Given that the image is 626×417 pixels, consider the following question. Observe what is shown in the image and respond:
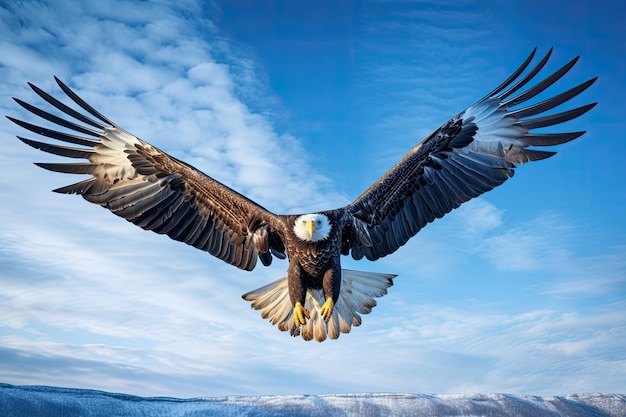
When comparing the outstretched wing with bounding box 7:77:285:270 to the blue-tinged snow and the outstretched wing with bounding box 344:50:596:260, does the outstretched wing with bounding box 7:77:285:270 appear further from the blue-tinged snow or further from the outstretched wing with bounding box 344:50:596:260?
the blue-tinged snow

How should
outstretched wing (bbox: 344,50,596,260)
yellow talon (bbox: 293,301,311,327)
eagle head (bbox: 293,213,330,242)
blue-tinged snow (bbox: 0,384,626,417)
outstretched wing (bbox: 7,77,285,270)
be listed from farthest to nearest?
outstretched wing (bbox: 7,77,285,270)
outstretched wing (bbox: 344,50,596,260)
yellow talon (bbox: 293,301,311,327)
eagle head (bbox: 293,213,330,242)
blue-tinged snow (bbox: 0,384,626,417)

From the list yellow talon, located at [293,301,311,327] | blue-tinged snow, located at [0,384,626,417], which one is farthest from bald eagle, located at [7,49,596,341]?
Result: blue-tinged snow, located at [0,384,626,417]

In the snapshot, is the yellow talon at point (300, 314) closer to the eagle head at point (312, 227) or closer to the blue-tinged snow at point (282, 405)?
the eagle head at point (312, 227)

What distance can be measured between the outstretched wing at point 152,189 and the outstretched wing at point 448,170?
93 centimetres

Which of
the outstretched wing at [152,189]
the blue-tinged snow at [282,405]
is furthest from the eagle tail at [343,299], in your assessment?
the blue-tinged snow at [282,405]

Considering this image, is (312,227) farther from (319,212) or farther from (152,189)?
(152,189)

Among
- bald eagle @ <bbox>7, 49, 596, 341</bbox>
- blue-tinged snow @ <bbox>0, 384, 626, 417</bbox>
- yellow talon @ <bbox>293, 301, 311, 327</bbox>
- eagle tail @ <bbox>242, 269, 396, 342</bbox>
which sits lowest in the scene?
blue-tinged snow @ <bbox>0, 384, 626, 417</bbox>

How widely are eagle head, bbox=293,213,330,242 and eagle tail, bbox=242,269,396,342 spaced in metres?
1.04

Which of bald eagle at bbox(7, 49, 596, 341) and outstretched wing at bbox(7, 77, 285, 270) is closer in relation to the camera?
bald eagle at bbox(7, 49, 596, 341)

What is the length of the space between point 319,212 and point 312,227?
11.0 inches

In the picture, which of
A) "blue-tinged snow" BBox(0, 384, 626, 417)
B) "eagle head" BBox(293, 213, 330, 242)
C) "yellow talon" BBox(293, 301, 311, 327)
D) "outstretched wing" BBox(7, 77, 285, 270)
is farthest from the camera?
"outstretched wing" BBox(7, 77, 285, 270)

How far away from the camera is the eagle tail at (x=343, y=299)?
5785 mm

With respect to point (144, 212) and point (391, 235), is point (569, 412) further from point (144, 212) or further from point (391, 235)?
point (144, 212)

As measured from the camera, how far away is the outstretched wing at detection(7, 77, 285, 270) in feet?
18.8
